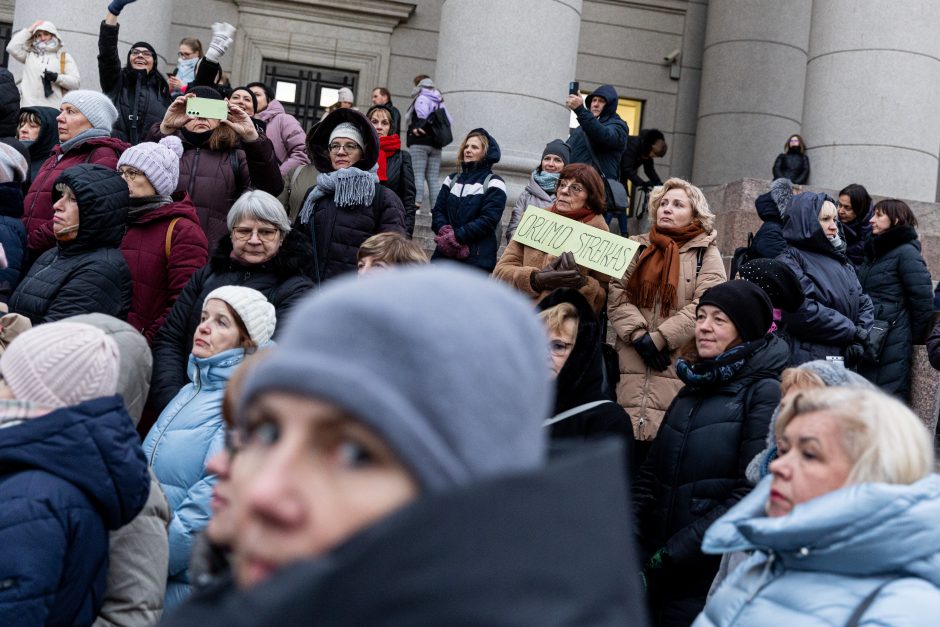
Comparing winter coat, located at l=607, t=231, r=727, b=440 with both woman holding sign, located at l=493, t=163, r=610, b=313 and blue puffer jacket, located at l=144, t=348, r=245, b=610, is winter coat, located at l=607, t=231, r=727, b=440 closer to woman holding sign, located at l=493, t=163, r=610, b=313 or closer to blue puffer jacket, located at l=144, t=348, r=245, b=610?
woman holding sign, located at l=493, t=163, r=610, b=313

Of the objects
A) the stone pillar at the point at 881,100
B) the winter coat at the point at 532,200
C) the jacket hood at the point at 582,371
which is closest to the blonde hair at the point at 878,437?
the jacket hood at the point at 582,371

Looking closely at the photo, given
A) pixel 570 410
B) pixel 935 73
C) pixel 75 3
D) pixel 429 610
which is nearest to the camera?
pixel 429 610

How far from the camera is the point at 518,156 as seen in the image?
11.1 m

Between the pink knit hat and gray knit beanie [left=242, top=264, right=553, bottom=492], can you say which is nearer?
gray knit beanie [left=242, top=264, right=553, bottom=492]

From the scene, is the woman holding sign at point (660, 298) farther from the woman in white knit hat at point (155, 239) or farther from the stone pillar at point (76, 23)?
the stone pillar at point (76, 23)

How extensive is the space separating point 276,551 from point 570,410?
11.8ft

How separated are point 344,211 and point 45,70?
15.2 ft

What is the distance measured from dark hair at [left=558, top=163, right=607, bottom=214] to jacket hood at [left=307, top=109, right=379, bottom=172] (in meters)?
1.23

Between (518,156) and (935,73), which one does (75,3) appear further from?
(935,73)

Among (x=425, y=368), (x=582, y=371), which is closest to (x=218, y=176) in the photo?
(x=582, y=371)

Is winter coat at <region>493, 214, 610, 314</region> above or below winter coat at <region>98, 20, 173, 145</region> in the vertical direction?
below

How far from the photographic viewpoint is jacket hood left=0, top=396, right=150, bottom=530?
9.70 feet

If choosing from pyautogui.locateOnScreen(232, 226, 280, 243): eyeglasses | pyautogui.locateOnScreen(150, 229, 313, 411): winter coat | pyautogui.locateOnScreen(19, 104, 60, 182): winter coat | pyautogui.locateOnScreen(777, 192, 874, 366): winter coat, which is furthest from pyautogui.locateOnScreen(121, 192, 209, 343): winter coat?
pyautogui.locateOnScreen(777, 192, 874, 366): winter coat

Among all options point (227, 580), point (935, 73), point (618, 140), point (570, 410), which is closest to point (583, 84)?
point (935, 73)
